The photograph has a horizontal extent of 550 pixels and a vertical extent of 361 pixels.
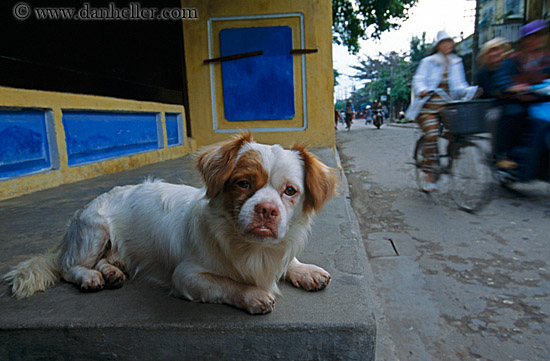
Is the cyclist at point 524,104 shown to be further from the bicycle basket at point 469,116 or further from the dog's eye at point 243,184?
the dog's eye at point 243,184

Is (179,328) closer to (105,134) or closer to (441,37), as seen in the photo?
(105,134)

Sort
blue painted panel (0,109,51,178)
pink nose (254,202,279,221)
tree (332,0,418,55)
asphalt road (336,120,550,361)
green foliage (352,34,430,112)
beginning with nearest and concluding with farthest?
pink nose (254,202,279,221), asphalt road (336,120,550,361), blue painted panel (0,109,51,178), tree (332,0,418,55), green foliage (352,34,430,112)

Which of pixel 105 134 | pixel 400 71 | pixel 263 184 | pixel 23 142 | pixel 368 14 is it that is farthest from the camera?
pixel 400 71

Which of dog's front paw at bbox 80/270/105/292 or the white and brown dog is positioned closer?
the white and brown dog

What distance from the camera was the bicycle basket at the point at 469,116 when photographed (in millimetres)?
4117

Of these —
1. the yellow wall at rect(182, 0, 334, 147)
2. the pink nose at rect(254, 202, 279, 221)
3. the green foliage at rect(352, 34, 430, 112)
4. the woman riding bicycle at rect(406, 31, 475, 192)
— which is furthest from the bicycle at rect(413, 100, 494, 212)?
the green foliage at rect(352, 34, 430, 112)

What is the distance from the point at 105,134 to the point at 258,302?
15.8 feet

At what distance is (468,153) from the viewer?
446 cm

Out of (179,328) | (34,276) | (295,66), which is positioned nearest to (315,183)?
(179,328)

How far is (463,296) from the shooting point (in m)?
2.54

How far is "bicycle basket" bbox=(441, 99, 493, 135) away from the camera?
4117mm

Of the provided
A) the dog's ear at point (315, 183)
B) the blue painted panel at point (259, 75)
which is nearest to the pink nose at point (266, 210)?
the dog's ear at point (315, 183)

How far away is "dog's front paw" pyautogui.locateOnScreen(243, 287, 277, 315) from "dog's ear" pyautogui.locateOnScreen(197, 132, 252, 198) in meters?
0.47

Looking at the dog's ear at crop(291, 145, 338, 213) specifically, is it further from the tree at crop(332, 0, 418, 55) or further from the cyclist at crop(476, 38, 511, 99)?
the tree at crop(332, 0, 418, 55)
